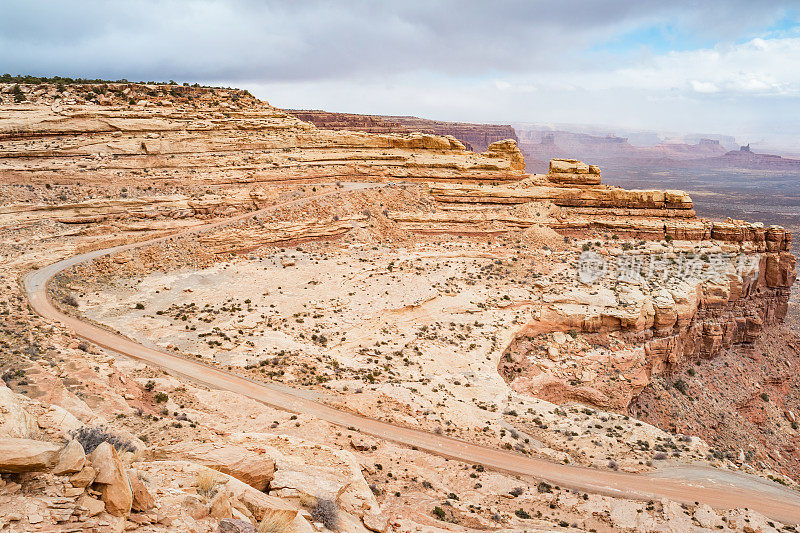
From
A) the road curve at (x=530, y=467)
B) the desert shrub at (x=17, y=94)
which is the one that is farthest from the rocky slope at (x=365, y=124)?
the road curve at (x=530, y=467)

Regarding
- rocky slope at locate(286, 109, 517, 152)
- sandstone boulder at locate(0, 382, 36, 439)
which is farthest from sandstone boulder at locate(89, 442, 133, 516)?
rocky slope at locate(286, 109, 517, 152)

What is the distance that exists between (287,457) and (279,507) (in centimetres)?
344

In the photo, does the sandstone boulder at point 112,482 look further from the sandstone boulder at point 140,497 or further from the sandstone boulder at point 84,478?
the sandstone boulder at point 140,497

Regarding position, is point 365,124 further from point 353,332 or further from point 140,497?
point 140,497

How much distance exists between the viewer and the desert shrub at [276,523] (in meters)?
7.32

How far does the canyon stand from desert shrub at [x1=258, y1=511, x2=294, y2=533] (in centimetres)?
9

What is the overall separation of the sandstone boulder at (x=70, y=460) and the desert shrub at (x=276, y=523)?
8.73 feet

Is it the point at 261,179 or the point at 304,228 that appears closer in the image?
the point at 304,228

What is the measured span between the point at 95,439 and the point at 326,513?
14.0 feet

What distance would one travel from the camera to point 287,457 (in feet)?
38.4

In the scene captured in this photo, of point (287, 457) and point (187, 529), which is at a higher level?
point (187, 529)

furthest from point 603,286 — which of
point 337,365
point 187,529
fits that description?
point 187,529

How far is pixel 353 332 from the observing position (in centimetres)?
2341

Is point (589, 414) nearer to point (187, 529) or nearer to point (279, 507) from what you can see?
point (279, 507)
